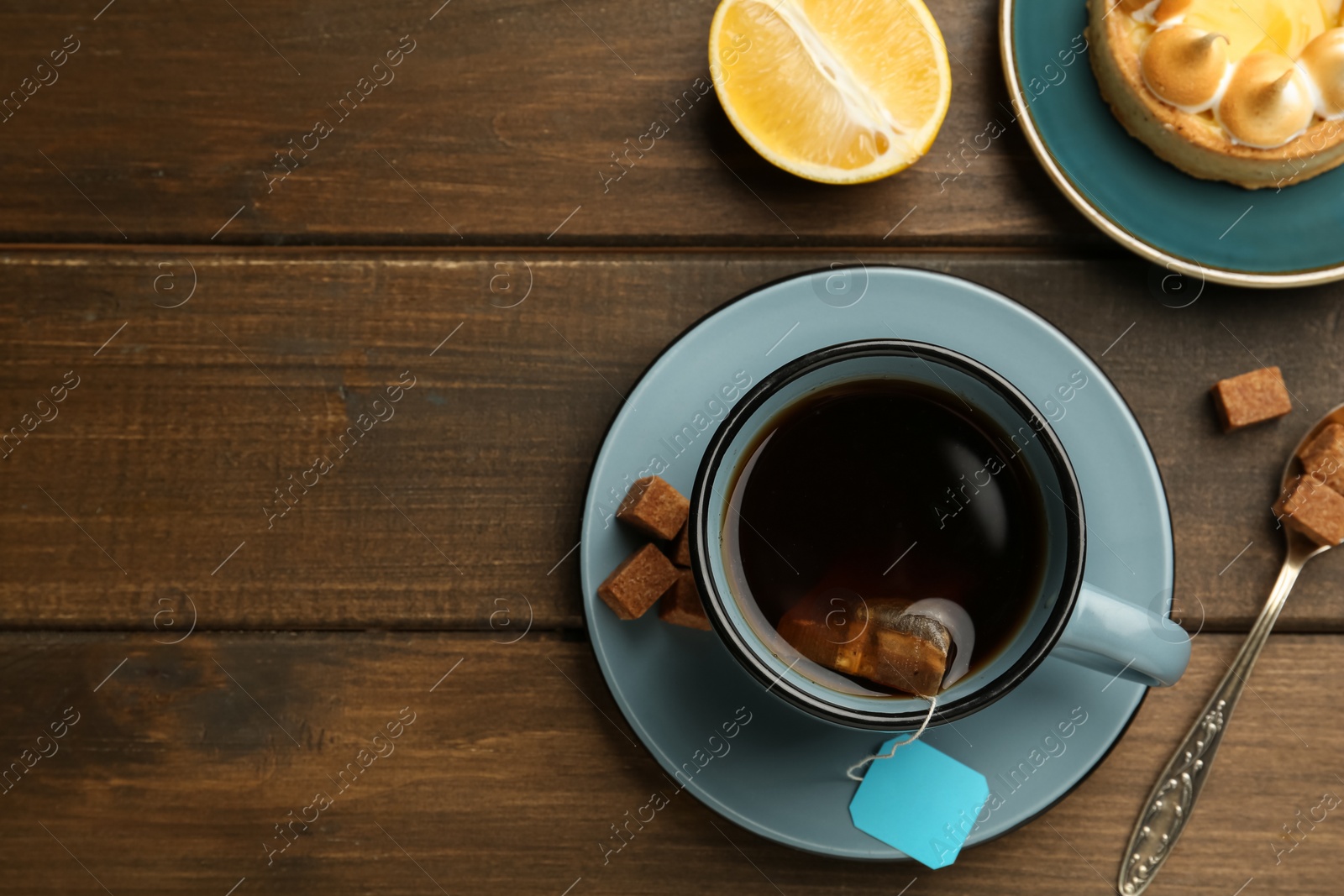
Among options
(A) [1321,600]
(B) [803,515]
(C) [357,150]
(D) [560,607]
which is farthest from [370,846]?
(A) [1321,600]

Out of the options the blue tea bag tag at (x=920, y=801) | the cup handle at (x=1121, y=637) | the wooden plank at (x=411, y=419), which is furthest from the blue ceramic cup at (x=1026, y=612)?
the wooden plank at (x=411, y=419)

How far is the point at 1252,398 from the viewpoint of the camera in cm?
88

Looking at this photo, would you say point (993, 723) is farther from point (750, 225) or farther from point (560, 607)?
point (750, 225)

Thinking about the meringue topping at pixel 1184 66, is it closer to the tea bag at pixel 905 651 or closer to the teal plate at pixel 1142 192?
the teal plate at pixel 1142 192

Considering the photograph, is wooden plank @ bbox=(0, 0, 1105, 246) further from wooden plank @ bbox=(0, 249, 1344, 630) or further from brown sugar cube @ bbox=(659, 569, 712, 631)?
brown sugar cube @ bbox=(659, 569, 712, 631)

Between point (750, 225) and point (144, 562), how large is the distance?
0.67 meters

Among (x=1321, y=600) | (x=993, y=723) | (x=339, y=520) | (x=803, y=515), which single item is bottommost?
(x=1321, y=600)

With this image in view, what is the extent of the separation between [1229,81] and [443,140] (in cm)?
73

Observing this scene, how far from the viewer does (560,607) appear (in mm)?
894

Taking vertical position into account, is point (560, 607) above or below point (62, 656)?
below

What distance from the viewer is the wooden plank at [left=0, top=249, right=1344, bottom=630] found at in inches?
35.4

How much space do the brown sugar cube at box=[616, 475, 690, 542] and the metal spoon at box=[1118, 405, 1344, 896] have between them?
525mm

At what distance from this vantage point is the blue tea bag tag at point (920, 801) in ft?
2.59

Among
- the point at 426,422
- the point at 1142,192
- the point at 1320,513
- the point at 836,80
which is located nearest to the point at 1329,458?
the point at 1320,513
